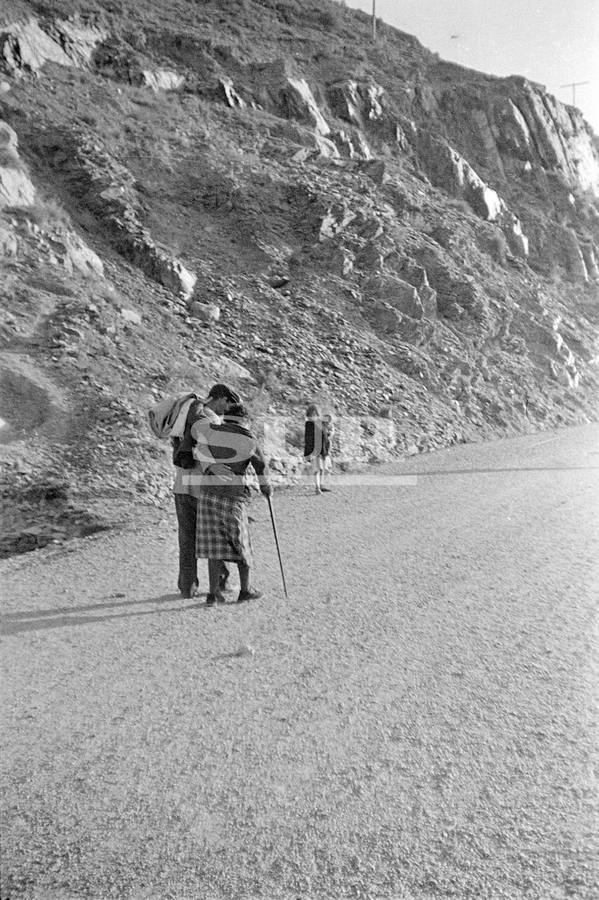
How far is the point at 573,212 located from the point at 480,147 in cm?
616

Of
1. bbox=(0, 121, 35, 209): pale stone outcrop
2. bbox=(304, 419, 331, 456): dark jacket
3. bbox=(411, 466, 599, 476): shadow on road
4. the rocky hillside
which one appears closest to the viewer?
the rocky hillside

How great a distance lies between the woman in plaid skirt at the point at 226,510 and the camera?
17.3 feet

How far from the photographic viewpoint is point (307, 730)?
10.8ft

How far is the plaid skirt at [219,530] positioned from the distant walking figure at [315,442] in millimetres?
5016

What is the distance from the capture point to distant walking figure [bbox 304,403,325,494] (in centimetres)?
1056

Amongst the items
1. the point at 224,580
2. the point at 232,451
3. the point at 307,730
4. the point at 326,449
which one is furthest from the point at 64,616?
the point at 326,449

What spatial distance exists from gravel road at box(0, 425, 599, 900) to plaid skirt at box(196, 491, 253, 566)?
0.45m

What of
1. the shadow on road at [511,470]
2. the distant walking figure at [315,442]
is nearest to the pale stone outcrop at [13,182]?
the distant walking figure at [315,442]

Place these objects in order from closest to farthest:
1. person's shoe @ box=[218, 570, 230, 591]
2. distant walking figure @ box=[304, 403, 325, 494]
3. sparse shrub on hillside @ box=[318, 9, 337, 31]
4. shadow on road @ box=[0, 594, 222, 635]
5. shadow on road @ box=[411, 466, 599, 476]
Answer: shadow on road @ box=[0, 594, 222, 635] < person's shoe @ box=[218, 570, 230, 591] < distant walking figure @ box=[304, 403, 325, 494] < shadow on road @ box=[411, 466, 599, 476] < sparse shrub on hillside @ box=[318, 9, 337, 31]

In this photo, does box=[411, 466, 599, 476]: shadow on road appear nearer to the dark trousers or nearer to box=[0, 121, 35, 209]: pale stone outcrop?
the dark trousers

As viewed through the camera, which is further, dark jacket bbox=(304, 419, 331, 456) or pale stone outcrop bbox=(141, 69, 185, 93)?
pale stone outcrop bbox=(141, 69, 185, 93)

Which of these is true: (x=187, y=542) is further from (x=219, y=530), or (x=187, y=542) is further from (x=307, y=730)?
(x=307, y=730)

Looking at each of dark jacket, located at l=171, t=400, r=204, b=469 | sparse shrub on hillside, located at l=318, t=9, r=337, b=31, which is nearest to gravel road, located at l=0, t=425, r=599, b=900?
dark jacket, located at l=171, t=400, r=204, b=469

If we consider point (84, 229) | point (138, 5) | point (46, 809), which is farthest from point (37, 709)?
point (138, 5)
